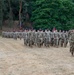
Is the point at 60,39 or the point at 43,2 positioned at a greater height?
the point at 43,2

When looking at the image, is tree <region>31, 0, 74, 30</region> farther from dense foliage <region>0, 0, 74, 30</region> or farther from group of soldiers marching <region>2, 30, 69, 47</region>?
group of soldiers marching <region>2, 30, 69, 47</region>

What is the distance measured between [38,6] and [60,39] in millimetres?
31256

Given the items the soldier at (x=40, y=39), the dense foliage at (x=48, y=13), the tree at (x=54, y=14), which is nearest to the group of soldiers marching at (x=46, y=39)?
the soldier at (x=40, y=39)

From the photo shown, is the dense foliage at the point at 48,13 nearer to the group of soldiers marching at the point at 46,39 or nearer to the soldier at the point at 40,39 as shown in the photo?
the group of soldiers marching at the point at 46,39

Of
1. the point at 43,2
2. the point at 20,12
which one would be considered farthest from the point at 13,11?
the point at 43,2

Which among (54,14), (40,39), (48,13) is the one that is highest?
(48,13)

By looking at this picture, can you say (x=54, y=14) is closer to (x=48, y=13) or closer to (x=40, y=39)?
(x=48, y=13)

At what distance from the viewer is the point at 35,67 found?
41.7 ft

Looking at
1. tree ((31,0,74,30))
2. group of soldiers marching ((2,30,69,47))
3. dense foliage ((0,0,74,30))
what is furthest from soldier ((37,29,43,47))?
tree ((31,0,74,30))

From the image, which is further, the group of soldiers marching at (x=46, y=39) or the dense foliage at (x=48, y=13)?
the dense foliage at (x=48, y=13)

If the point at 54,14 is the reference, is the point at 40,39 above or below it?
below

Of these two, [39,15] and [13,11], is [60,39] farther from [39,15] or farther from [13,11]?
[13,11]

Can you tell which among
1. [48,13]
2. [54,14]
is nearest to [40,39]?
[54,14]

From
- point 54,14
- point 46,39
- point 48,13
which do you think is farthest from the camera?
point 48,13
